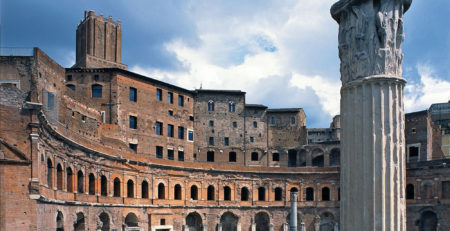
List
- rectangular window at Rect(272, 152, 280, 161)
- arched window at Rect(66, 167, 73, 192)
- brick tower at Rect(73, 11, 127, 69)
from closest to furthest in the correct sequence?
1. arched window at Rect(66, 167, 73, 192)
2. brick tower at Rect(73, 11, 127, 69)
3. rectangular window at Rect(272, 152, 280, 161)

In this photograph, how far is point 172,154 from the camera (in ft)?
156

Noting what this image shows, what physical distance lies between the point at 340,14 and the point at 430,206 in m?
38.8

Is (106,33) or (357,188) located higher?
(106,33)

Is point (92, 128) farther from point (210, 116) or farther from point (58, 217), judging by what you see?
point (210, 116)

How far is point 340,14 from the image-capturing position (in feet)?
35.6

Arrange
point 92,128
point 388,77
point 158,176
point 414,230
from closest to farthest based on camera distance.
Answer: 1. point 388,77
2. point 92,128
3. point 158,176
4. point 414,230

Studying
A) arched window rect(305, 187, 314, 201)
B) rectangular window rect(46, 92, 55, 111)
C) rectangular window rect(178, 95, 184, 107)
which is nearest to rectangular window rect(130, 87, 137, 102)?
rectangular window rect(178, 95, 184, 107)

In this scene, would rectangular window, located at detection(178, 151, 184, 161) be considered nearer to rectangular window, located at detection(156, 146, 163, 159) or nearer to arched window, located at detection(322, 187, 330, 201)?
rectangular window, located at detection(156, 146, 163, 159)

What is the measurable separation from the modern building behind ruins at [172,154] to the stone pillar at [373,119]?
1717 cm

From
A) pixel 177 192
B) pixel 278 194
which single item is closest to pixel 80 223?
pixel 177 192

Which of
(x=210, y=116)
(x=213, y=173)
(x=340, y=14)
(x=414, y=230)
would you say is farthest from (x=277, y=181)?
(x=340, y=14)

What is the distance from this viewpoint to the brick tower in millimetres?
46000

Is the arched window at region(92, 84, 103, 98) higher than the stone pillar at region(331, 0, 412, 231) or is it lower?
higher

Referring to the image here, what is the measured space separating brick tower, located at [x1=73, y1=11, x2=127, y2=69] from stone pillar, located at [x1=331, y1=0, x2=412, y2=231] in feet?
127
